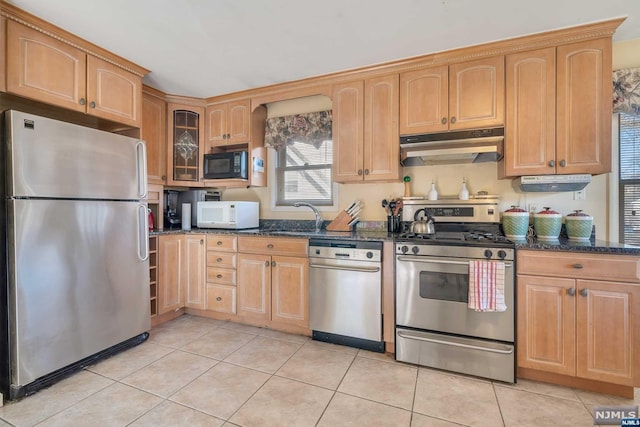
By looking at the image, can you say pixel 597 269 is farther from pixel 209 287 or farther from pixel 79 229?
pixel 79 229

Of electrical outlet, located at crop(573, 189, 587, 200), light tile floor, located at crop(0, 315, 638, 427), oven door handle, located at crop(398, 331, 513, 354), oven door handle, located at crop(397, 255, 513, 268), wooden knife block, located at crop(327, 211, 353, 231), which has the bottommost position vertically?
light tile floor, located at crop(0, 315, 638, 427)

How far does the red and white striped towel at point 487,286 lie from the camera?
1.87m

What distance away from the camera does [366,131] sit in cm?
264

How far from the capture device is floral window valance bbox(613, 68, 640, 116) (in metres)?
2.11

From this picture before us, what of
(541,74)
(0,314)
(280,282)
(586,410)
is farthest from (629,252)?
(0,314)

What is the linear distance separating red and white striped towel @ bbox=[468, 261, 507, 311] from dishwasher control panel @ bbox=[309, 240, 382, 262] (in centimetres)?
67

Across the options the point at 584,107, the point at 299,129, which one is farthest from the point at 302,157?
the point at 584,107

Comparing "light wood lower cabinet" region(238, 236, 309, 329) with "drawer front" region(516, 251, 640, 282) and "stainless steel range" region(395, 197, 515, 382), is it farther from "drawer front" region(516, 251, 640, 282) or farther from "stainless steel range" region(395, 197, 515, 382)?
"drawer front" region(516, 251, 640, 282)

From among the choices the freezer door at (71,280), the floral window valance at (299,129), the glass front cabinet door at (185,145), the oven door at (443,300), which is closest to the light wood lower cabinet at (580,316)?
the oven door at (443,300)

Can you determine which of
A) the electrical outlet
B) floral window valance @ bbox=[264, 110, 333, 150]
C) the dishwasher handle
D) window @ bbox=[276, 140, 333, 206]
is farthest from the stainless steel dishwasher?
A: the electrical outlet

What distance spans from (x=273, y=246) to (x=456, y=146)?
1.82 meters

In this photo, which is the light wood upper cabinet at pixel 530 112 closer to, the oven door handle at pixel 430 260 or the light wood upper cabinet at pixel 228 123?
the oven door handle at pixel 430 260

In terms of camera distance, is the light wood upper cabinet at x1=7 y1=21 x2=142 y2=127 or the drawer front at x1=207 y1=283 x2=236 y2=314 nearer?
the light wood upper cabinet at x1=7 y1=21 x2=142 y2=127

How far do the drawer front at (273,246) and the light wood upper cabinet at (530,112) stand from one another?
181 centimetres
